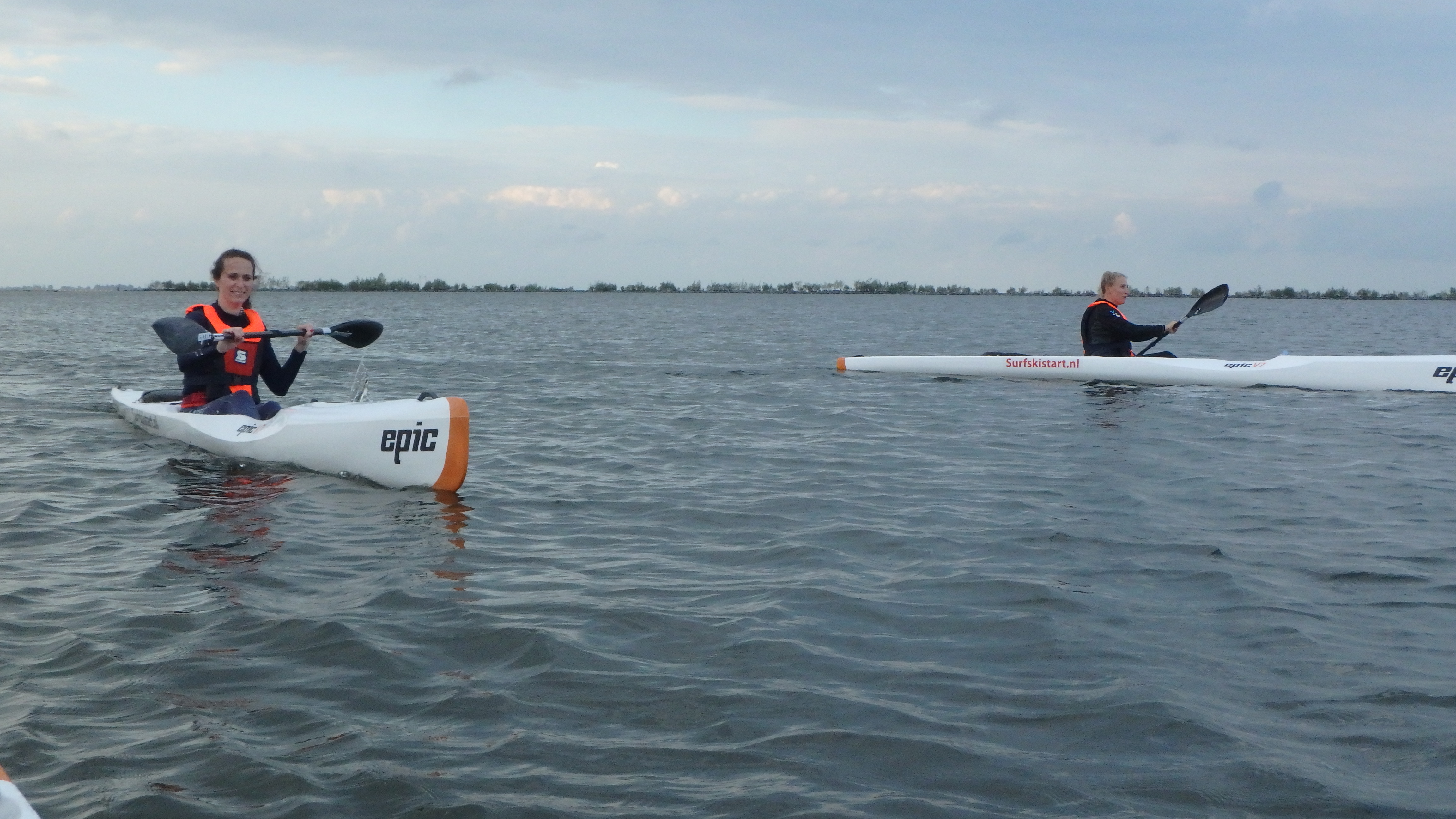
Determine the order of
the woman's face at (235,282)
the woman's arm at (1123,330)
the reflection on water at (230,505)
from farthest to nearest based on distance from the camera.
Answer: the woman's arm at (1123,330)
the woman's face at (235,282)
the reflection on water at (230,505)

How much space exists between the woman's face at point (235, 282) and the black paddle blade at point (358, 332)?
2.06ft

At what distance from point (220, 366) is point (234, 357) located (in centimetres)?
26

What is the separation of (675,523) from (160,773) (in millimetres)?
3374

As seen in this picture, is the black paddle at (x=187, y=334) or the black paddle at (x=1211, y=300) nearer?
the black paddle at (x=187, y=334)

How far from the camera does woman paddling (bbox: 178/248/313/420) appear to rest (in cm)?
739

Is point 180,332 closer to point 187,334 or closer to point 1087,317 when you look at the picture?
point 187,334

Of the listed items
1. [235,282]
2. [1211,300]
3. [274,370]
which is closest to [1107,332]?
[1211,300]

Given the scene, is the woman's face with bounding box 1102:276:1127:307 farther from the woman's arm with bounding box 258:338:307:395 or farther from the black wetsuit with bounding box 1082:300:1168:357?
the woman's arm with bounding box 258:338:307:395

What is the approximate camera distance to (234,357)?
7.88 metres

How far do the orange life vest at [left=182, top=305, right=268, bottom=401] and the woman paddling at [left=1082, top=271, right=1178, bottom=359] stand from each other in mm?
9046

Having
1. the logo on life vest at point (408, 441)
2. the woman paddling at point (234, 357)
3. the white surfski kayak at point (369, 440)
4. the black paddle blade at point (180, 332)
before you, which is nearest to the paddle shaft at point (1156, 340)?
the white surfski kayak at point (369, 440)

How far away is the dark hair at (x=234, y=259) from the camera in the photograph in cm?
740

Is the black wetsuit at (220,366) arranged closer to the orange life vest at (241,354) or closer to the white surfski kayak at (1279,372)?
the orange life vest at (241,354)

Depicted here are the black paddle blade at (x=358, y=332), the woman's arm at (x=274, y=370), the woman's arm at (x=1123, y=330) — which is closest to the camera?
the woman's arm at (x=274, y=370)
